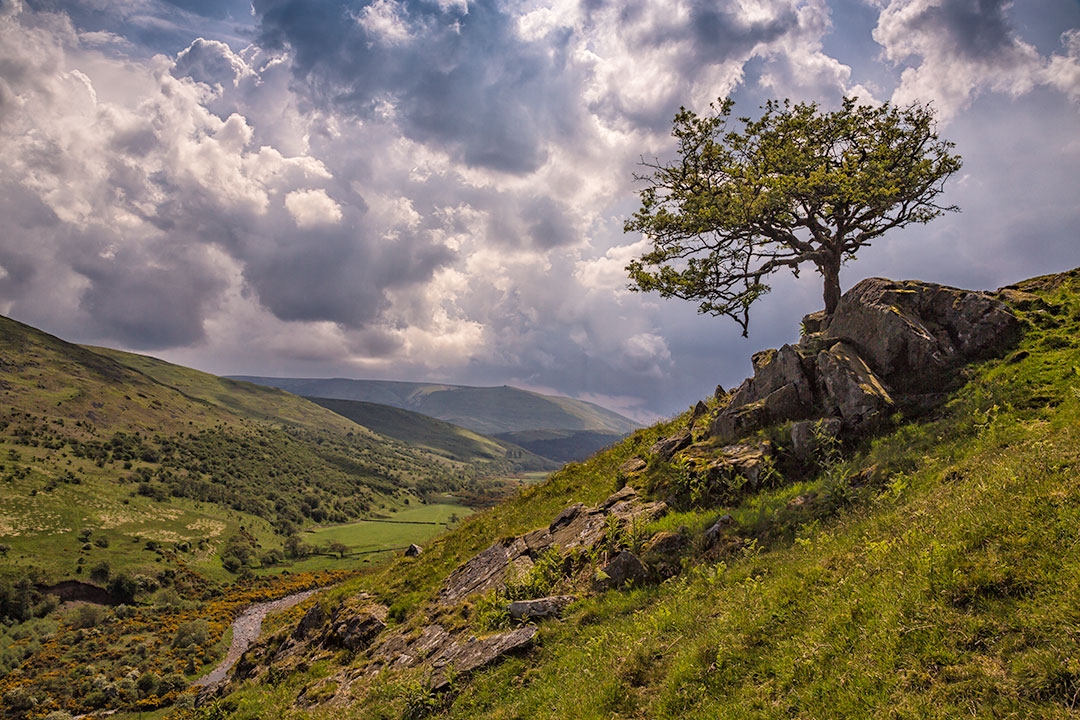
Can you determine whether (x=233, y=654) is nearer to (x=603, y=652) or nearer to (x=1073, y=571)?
(x=603, y=652)

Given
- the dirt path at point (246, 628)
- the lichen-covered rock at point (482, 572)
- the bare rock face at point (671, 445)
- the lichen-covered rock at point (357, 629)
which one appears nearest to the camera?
the lichen-covered rock at point (482, 572)

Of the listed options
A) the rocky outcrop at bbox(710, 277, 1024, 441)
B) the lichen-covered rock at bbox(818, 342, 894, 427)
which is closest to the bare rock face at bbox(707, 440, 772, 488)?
the rocky outcrop at bbox(710, 277, 1024, 441)

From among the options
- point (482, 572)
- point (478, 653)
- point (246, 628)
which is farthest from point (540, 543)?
point (246, 628)

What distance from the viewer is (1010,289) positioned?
20641 mm

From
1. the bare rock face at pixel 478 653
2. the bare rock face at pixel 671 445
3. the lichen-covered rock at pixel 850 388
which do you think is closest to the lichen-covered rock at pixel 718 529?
the bare rock face at pixel 478 653

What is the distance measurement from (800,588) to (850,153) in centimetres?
2465

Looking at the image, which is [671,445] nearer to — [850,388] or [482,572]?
[850,388]

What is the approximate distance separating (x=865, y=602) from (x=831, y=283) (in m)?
21.1

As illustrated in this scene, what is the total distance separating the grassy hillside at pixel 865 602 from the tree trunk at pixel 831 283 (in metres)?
7.35

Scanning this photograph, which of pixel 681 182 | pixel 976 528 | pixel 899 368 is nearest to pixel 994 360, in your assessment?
pixel 899 368

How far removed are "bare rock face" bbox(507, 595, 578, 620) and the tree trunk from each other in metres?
20.8

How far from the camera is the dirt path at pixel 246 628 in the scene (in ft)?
329

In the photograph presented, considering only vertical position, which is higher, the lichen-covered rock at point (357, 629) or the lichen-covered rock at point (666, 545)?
the lichen-covered rock at point (666, 545)

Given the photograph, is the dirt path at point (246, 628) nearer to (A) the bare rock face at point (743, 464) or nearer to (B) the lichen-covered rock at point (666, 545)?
(B) the lichen-covered rock at point (666, 545)
